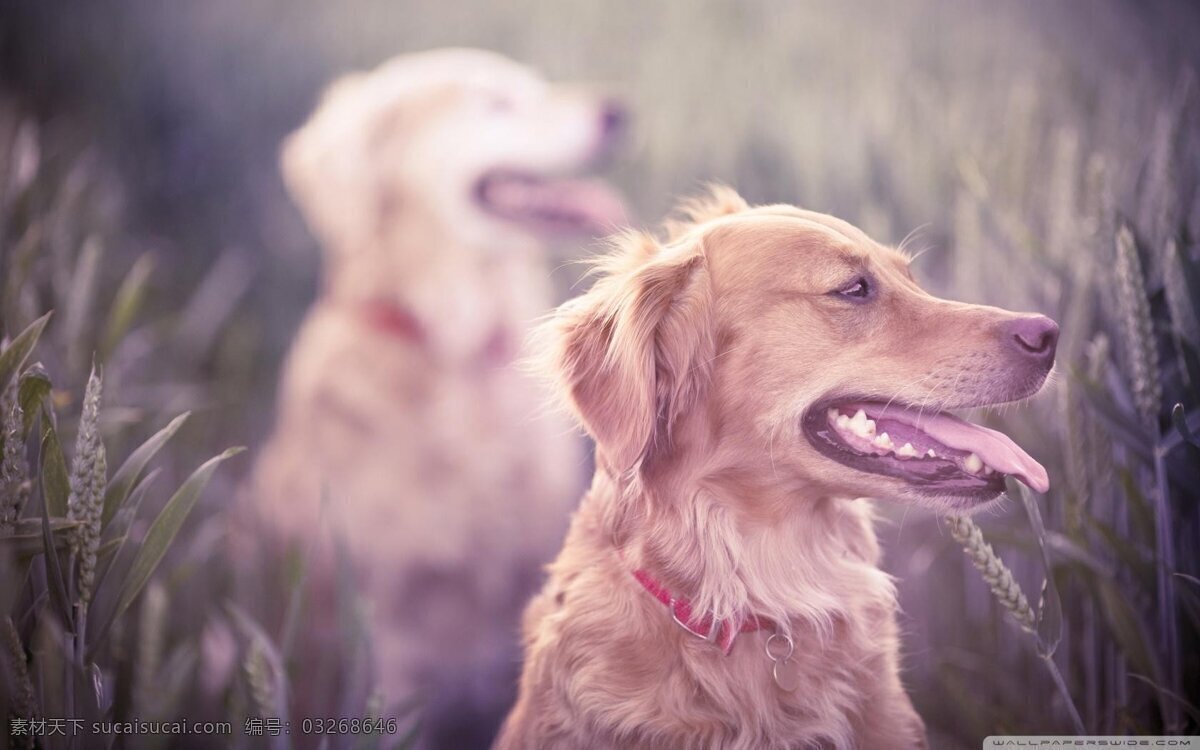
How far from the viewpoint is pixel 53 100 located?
2283mm

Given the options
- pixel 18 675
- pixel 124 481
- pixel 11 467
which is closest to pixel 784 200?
pixel 124 481

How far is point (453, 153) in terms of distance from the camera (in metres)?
2.59

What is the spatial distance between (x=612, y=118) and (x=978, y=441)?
4.90 feet

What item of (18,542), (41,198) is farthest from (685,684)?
(41,198)

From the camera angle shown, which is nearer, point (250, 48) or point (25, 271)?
point (25, 271)

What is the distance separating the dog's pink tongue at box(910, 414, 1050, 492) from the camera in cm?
154

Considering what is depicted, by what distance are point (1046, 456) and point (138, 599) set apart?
2.25m

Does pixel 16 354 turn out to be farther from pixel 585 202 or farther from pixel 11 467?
pixel 585 202

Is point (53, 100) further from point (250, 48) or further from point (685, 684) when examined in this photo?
point (685, 684)

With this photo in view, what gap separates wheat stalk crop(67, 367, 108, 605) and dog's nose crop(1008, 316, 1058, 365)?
1622mm

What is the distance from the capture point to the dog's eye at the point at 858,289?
161 centimetres

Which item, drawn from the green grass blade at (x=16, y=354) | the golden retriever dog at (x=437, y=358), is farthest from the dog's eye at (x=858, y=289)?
the green grass blade at (x=16, y=354)

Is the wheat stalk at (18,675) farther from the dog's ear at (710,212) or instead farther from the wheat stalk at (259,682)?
the dog's ear at (710,212)

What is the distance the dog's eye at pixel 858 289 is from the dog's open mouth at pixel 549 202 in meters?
1.12
